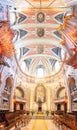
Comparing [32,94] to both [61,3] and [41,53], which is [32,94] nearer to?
[41,53]

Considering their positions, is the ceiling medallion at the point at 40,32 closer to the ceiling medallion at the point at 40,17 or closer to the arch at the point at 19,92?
the ceiling medallion at the point at 40,17

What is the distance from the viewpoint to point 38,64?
3203 cm

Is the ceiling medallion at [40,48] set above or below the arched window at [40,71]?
above

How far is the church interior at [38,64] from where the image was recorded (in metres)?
12.2

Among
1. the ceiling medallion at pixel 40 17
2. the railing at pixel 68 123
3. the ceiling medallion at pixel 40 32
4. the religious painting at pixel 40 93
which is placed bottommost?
the railing at pixel 68 123

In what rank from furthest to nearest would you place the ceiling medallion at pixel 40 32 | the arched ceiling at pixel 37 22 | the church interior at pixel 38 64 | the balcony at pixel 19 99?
A: the balcony at pixel 19 99, the ceiling medallion at pixel 40 32, the arched ceiling at pixel 37 22, the church interior at pixel 38 64

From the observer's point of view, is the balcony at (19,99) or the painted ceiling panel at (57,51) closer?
the painted ceiling panel at (57,51)

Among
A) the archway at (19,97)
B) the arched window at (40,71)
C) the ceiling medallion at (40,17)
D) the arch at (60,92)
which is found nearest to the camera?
the ceiling medallion at (40,17)

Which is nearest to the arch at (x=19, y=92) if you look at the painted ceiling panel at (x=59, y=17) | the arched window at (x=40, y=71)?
the arched window at (x=40, y=71)

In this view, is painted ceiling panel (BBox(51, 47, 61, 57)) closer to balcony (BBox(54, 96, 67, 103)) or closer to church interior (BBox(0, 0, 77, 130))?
church interior (BBox(0, 0, 77, 130))

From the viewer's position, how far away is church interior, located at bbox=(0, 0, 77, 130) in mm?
12164

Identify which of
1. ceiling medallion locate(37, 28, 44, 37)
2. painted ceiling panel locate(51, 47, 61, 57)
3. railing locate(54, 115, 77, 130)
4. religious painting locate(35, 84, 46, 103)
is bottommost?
railing locate(54, 115, 77, 130)

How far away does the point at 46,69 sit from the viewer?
104 ft

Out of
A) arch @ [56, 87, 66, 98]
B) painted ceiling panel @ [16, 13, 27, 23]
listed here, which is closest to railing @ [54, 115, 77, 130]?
painted ceiling panel @ [16, 13, 27, 23]
